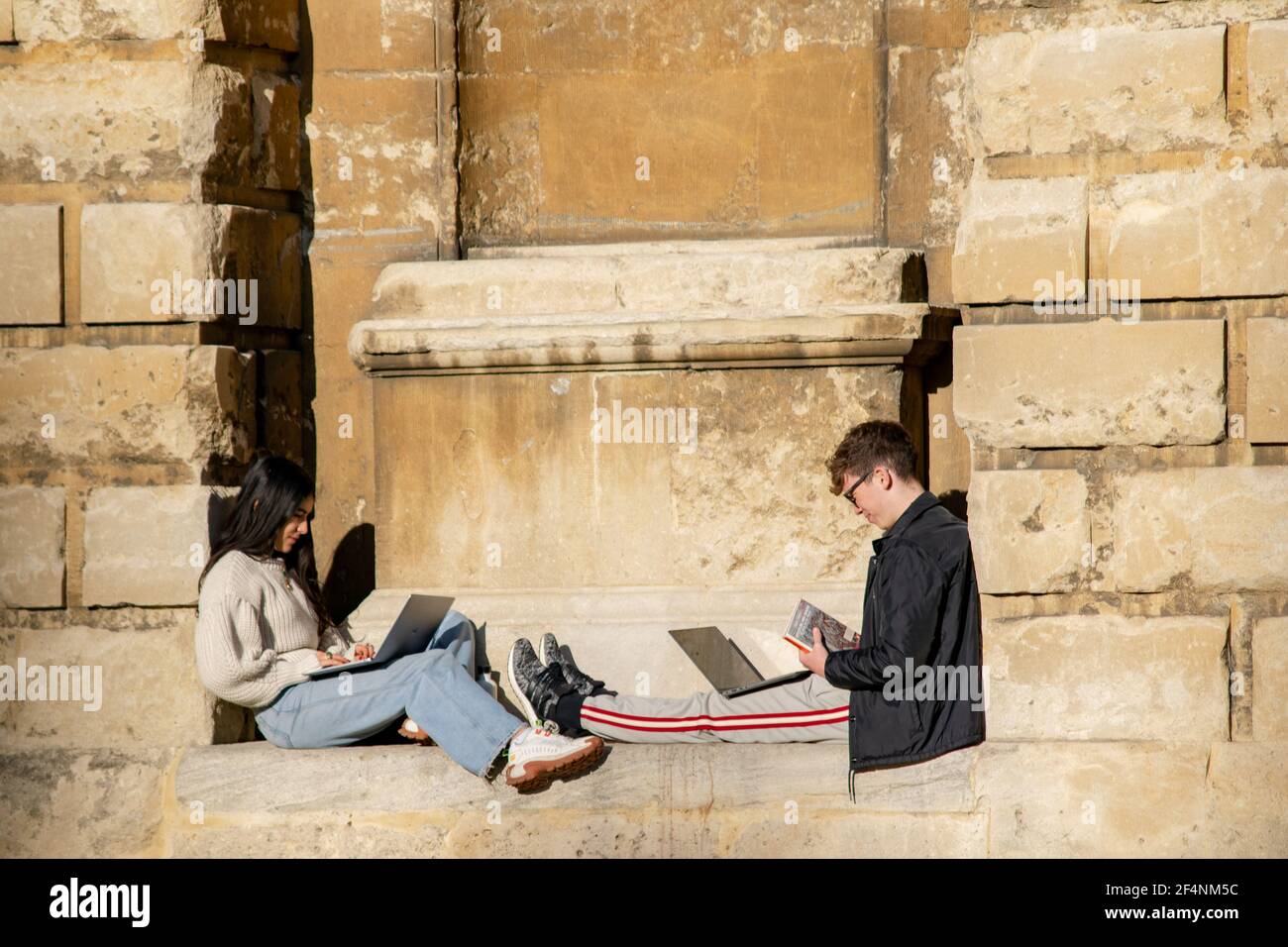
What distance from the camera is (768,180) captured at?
5500mm

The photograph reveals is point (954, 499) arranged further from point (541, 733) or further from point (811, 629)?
point (541, 733)

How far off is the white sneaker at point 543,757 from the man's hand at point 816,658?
25.4 inches

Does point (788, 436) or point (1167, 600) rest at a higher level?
point (788, 436)

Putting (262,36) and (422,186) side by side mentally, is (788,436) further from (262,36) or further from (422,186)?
(262,36)

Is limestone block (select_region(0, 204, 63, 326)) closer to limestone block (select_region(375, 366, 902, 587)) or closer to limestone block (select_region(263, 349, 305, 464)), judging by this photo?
limestone block (select_region(263, 349, 305, 464))

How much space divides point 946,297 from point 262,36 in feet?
7.91

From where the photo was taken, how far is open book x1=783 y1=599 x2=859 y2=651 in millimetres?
4660

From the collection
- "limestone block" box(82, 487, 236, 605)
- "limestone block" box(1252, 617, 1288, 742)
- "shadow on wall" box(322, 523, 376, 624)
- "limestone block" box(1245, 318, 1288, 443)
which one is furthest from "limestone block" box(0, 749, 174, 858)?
"limestone block" box(1245, 318, 1288, 443)

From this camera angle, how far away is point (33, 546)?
4945 mm

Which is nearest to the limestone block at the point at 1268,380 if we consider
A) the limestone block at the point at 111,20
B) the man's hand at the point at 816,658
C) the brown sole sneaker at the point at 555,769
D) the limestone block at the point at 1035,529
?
the limestone block at the point at 1035,529

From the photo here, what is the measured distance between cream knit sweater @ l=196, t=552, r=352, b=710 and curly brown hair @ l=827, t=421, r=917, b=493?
1691 millimetres

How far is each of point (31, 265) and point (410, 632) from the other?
1.63m

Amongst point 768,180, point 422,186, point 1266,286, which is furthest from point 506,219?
point 1266,286

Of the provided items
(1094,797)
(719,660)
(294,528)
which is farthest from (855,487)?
(294,528)
